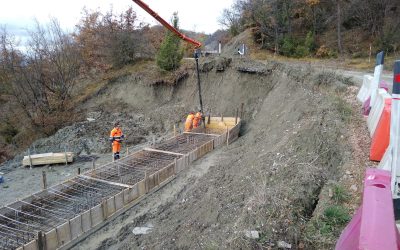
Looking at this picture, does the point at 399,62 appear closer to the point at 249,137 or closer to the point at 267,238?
the point at 267,238

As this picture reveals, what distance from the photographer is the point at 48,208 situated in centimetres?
975

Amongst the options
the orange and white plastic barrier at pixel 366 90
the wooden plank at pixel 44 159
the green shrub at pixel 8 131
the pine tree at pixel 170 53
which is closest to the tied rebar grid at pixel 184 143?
the wooden plank at pixel 44 159

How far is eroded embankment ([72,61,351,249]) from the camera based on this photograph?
5844 millimetres

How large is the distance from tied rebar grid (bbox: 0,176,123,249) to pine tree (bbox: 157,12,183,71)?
1456 centimetres

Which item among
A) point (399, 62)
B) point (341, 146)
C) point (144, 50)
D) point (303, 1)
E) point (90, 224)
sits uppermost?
point (303, 1)

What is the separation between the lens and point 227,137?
1593 centimetres

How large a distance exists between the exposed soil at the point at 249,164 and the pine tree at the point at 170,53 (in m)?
3.05

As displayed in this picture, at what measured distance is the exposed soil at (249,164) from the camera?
19.7ft

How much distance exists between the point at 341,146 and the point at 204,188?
4.50 m

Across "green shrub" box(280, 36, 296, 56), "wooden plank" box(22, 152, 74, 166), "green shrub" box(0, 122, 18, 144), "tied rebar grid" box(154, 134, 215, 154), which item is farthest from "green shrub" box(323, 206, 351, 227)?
"green shrub" box(280, 36, 296, 56)

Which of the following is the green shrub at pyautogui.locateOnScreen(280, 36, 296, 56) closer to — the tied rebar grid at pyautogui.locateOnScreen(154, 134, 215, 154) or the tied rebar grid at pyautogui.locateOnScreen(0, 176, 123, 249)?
the tied rebar grid at pyautogui.locateOnScreen(154, 134, 215, 154)

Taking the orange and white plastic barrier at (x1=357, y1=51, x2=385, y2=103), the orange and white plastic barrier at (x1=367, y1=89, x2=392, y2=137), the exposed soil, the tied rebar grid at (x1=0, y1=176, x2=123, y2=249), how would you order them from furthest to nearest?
1. the orange and white plastic barrier at (x1=357, y1=51, x2=385, y2=103)
2. the tied rebar grid at (x1=0, y1=176, x2=123, y2=249)
3. the orange and white plastic barrier at (x1=367, y1=89, x2=392, y2=137)
4. the exposed soil

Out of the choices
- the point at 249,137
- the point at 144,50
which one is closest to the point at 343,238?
the point at 249,137

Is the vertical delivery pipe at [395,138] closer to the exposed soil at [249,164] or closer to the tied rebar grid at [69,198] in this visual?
the exposed soil at [249,164]
